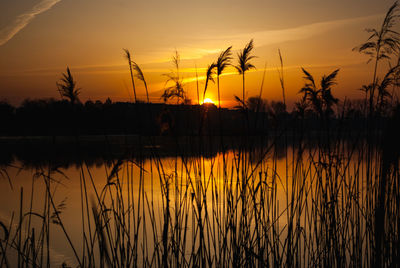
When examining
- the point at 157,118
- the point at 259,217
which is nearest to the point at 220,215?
the point at 259,217

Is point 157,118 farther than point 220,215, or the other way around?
point 220,215

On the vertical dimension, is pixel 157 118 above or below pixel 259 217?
above

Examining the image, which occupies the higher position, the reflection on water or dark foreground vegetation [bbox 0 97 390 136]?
dark foreground vegetation [bbox 0 97 390 136]

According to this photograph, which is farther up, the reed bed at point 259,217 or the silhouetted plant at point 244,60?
the silhouetted plant at point 244,60

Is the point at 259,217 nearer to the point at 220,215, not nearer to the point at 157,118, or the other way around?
the point at 220,215

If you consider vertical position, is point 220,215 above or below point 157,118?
below

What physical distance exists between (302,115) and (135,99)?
4.89 ft

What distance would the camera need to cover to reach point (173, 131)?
2582mm

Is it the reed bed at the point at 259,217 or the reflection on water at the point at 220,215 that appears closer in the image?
the reed bed at the point at 259,217

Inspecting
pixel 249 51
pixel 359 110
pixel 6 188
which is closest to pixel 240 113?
pixel 249 51

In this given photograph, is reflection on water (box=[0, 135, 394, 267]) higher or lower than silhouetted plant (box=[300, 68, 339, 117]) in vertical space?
lower

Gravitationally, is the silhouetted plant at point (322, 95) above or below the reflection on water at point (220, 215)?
above

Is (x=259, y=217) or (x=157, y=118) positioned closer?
(x=157, y=118)

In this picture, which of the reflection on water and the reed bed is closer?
the reed bed
